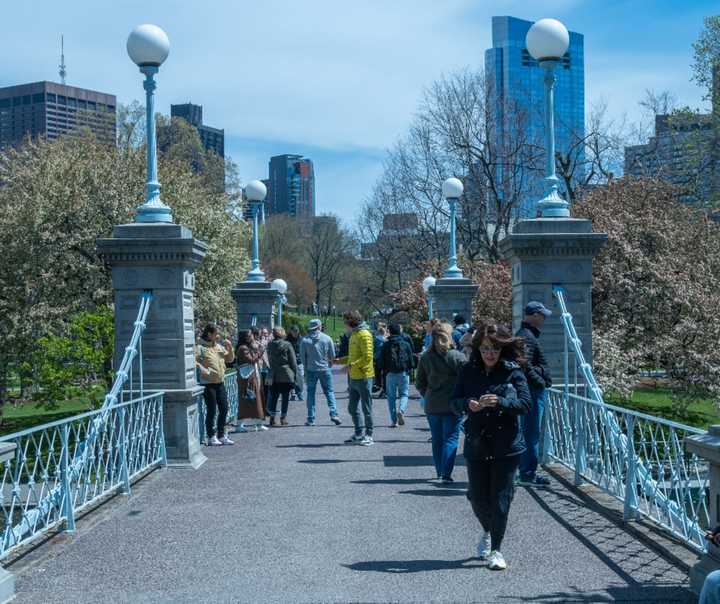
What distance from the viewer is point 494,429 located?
20.9 ft

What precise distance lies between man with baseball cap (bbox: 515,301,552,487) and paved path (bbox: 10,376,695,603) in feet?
0.99

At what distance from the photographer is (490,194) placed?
124 ft

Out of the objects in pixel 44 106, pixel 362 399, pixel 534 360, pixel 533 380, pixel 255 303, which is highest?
pixel 44 106

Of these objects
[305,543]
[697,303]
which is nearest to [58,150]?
[697,303]

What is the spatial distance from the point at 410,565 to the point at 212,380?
716 cm

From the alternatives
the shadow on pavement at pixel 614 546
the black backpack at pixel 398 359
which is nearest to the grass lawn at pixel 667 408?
the black backpack at pixel 398 359

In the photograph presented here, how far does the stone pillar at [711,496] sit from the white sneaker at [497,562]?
48.6 inches

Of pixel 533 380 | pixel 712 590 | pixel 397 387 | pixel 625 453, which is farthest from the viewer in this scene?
pixel 397 387

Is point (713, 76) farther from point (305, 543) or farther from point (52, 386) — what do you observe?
point (305, 543)

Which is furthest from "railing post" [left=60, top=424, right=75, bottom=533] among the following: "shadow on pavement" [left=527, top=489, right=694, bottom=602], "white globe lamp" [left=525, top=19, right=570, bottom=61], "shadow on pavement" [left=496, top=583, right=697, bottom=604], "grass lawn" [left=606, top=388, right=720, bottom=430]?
"grass lawn" [left=606, top=388, right=720, bottom=430]

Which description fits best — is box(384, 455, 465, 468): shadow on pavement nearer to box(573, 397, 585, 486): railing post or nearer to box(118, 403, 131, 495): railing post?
box(573, 397, 585, 486): railing post

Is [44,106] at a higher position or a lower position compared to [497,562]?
higher

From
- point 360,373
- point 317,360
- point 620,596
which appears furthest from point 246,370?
point 620,596

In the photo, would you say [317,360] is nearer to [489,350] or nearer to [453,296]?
[453,296]
